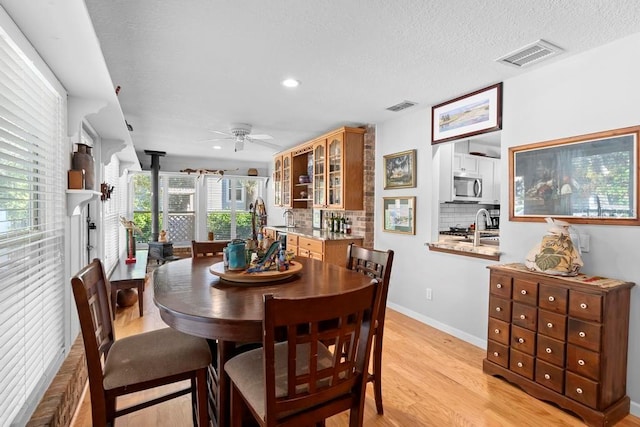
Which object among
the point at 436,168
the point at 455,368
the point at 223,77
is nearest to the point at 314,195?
the point at 436,168

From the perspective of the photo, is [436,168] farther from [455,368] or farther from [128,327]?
[128,327]

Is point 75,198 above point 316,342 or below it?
above

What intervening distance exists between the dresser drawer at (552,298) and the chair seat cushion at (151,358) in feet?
6.70

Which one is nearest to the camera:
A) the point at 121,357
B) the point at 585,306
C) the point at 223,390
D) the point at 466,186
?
the point at 121,357

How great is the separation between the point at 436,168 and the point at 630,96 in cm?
164

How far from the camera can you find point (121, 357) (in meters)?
1.51

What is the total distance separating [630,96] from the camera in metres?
2.11

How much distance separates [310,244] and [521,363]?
8.83 ft

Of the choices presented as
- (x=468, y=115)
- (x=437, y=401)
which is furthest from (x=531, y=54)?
(x=437, y=401)

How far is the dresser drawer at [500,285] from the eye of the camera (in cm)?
240

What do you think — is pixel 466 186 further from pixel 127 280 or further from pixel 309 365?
pixel 127 280

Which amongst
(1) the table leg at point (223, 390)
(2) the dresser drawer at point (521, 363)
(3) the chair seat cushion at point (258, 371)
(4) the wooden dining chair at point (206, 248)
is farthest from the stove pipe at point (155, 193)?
(2) the dresser drawer at point (521, 363)

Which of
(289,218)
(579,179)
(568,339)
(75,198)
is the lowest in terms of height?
(568,339)

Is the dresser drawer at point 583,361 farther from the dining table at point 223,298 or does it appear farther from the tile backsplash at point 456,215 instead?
the tile backsplash at point 456,215
